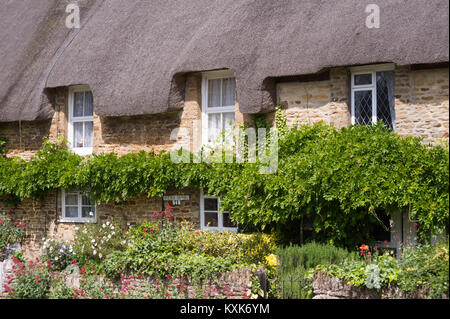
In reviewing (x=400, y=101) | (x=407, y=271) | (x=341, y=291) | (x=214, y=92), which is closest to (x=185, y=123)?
(x=214, y=92)

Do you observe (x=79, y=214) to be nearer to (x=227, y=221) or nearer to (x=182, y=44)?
(x=227, y=221)

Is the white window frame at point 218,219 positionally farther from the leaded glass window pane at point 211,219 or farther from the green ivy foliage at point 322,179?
the green ivy foliage at point 322,179

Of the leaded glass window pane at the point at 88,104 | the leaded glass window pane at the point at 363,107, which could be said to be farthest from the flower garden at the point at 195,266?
the leaded glass window pane at the point at 88,104

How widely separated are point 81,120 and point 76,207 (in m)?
Result: 2.32

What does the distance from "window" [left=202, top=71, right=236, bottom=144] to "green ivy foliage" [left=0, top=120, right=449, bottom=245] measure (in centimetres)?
105

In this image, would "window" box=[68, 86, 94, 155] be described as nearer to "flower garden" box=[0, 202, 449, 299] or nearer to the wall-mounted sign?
"flower garden" box=[0, 202, 449, 299]

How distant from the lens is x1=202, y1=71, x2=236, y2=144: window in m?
13.6

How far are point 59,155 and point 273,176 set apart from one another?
6.44 m

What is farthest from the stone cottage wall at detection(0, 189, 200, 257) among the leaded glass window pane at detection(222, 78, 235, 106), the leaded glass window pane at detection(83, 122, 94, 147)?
the leaded glass window pane at detection(222, 78, 235, 106)

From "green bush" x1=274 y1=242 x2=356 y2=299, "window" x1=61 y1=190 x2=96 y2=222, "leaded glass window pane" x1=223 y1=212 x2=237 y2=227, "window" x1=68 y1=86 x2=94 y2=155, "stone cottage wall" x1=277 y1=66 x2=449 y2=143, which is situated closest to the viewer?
"green bush" x1=274 y1=242 x2=356 y2=299

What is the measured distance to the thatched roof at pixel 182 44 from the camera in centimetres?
1117

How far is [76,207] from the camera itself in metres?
15.7

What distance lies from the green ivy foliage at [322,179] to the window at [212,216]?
653 mm
